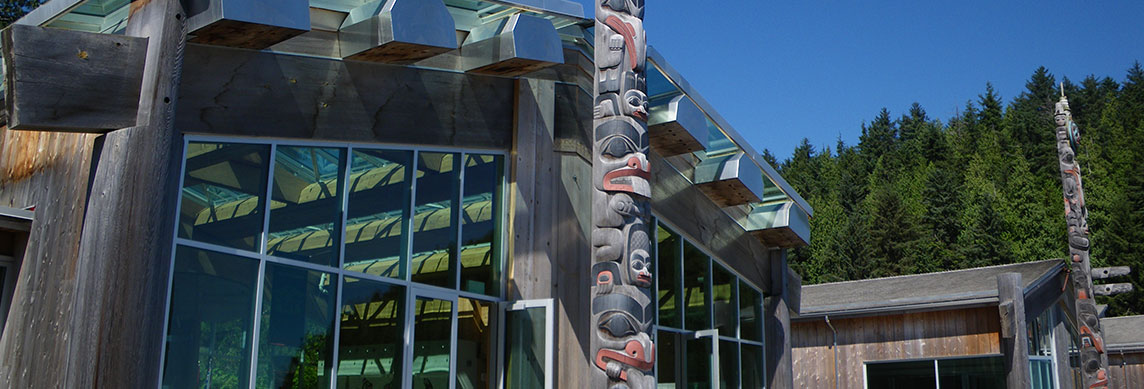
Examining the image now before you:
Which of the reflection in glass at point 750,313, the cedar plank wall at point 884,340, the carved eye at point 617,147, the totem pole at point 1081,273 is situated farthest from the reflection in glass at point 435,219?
the totem pole at point 1081,273

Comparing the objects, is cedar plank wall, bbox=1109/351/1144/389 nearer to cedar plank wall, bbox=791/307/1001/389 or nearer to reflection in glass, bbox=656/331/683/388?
cedar plank wall, bbox=791/307/1001/389

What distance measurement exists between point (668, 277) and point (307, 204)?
5529 millimetres

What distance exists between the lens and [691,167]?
13016 millimetres

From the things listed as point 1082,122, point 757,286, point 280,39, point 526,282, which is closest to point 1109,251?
point 1082,122

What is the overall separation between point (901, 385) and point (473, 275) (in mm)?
11261

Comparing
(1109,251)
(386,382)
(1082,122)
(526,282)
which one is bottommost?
(386,382)

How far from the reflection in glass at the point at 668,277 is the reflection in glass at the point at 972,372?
24.0 feet

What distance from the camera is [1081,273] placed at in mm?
16359

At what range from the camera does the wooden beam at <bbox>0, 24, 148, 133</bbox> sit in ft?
15.0

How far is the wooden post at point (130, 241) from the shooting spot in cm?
449

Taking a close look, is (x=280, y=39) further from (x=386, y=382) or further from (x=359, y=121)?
(x=386, y=382)

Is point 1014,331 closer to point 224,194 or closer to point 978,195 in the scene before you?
point 224,194

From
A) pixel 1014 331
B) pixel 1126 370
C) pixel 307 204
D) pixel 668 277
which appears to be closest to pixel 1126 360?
pixel 1126 370

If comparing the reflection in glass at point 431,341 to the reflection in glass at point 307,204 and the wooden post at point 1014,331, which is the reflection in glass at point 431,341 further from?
the wooden post at point 1014,331
